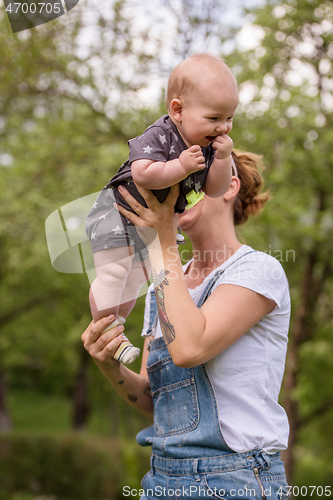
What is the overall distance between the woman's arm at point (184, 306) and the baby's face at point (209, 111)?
0.24 meters

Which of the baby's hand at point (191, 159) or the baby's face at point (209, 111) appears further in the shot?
the baby's face at point (209, 111)

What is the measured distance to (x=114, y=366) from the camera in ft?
6.05

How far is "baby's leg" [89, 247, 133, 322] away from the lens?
164 cm

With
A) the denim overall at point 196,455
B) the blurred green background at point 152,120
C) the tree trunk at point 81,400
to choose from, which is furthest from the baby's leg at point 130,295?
the tree trunk at point 81,400

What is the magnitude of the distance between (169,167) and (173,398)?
0.88 m

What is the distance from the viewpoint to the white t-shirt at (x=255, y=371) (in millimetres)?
1522

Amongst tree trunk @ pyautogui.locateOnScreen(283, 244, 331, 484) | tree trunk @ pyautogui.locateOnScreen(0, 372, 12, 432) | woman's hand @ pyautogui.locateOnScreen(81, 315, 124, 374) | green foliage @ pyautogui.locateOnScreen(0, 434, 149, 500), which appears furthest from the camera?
tree trunk @ pyautogui.locateOnScreen(0, 372, 12, 432)

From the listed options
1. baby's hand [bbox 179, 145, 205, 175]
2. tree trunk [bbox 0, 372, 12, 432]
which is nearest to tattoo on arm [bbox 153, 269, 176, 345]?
baby's hand [bbox 179, 145, 205, 175]

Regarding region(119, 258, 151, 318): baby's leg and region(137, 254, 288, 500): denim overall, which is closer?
region(137, 254, 288, 500): denim overall

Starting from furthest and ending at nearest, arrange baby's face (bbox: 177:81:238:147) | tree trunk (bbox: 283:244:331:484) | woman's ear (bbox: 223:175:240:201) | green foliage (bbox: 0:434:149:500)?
green foliage (bbox: 0:434:149:500), tree trunk (bbox: 283:244:331:484), woman's ear (bbox: 223:175:240:201), baby's face (bbox: 177:81:238:147)

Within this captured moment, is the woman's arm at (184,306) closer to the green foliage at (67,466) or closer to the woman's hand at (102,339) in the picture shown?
the woman's hand at (102,339)

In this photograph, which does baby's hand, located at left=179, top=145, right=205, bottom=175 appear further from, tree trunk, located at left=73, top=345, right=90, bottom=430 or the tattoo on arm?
tree trunk, located at left=73, top=345, right=90, bottom=430

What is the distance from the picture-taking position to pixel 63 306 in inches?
465

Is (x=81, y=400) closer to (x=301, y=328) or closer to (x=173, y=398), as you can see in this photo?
(x=301, y=328)
